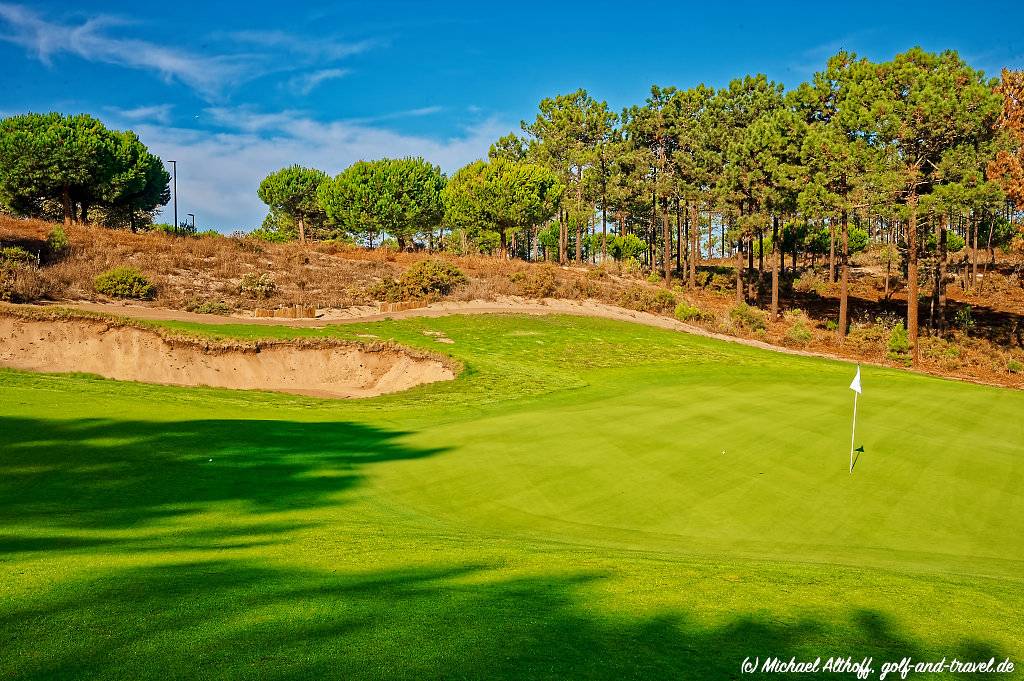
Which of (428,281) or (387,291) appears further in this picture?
(428,281)

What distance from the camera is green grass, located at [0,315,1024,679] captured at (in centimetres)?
441

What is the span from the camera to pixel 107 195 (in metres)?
66.2

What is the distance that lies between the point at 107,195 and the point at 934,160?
7491cm

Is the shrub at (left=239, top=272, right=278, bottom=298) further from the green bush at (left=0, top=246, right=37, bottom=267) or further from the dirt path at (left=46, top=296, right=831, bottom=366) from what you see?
the green bush at (left=0, top=246, right=37, bottom=267)

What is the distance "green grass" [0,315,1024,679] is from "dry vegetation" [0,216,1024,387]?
2199 centimetres

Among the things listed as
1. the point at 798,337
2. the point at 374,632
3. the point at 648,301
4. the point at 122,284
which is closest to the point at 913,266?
the point at 798,337

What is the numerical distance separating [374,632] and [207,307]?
39855 millimetres

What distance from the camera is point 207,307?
39688 mm

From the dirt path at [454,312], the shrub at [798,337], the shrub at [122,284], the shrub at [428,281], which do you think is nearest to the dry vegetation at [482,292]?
the shrub at [798,337]

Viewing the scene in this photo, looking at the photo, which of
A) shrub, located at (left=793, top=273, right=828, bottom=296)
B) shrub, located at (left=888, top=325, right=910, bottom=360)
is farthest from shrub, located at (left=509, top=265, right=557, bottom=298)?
shrub, located at (left=793, top=273, right=828, bottom=296)

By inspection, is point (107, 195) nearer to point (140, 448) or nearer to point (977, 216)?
point (140, 448)

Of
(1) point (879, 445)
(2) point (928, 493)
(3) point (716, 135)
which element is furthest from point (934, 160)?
(2) point (928, 493)

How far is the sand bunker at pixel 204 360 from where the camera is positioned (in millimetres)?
28969

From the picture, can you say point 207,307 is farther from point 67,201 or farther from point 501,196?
point 501,196
